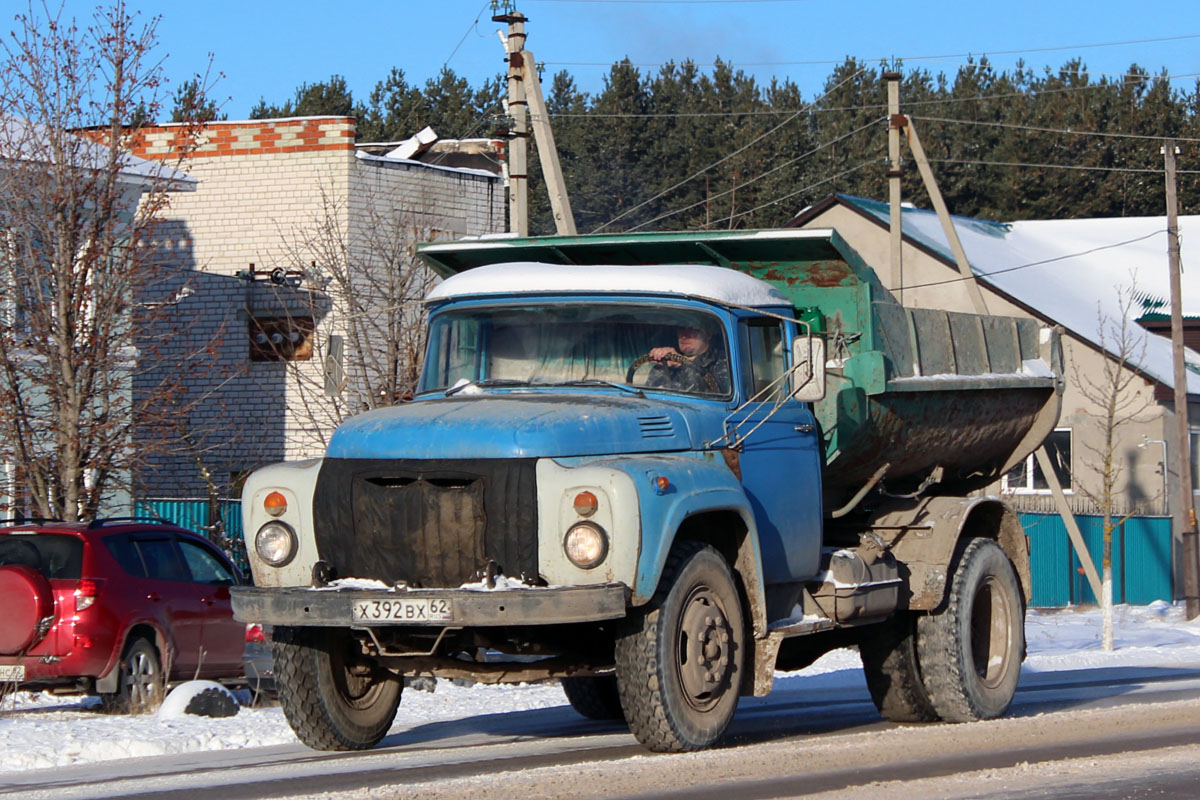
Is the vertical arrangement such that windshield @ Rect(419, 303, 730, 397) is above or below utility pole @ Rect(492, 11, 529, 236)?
below

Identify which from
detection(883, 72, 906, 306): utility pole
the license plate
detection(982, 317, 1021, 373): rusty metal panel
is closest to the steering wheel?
the license plate

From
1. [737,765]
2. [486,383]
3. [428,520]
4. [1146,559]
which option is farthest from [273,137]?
[737,765]

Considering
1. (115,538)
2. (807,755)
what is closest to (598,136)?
(115,538)

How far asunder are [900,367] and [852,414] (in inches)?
28.7

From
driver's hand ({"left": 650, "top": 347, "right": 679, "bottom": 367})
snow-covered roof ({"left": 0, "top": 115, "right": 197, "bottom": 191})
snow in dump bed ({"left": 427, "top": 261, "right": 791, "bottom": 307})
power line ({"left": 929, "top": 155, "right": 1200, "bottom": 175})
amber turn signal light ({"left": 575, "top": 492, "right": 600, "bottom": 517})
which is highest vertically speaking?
power line ({"left": 929, "top": 155, "right": 1200, "bottom": 175})

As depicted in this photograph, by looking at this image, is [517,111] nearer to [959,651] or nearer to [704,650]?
[959,651]

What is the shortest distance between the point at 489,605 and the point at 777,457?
2203 millimetres

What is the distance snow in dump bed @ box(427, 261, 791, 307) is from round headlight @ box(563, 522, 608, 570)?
1.81m

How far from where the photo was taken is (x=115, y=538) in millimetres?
12672

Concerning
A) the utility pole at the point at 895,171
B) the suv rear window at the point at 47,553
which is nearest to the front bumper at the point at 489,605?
the suv rear window at the point at 47,553

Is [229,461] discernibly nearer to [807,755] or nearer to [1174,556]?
[1174,556]

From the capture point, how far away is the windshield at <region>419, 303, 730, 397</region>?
28.3ft

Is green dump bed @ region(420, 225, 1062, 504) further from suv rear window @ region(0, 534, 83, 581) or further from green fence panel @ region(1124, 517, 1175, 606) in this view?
green fence panel @ region(1124, 517, 1175, 606)

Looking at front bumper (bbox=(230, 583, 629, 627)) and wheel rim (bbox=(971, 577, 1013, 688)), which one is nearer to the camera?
front bumper (bbox=(230, 583, 629, 627))
